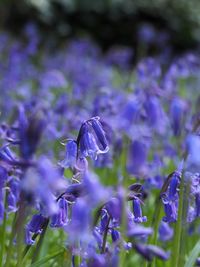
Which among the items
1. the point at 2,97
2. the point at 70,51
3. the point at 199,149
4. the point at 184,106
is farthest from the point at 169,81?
the point at 70,51

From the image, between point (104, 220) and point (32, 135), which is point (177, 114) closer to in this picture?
point (104, 220)

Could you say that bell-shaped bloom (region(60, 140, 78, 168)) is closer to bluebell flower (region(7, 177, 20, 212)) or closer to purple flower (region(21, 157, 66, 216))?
bluebell flower (region(7, 177, 20, 212))

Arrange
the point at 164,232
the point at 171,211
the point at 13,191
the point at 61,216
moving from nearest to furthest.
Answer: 1. the point at 61,216
2. the point at 171,211
3. the point at 13,191
4. the point at 164,232

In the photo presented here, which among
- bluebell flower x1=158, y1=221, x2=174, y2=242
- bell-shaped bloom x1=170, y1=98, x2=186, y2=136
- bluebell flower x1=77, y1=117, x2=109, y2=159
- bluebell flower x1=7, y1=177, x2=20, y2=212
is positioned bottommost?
bluebell flower x1=158, y1=221, x2=174, y2=242

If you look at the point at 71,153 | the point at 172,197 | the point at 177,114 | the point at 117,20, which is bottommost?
the point at 172,197

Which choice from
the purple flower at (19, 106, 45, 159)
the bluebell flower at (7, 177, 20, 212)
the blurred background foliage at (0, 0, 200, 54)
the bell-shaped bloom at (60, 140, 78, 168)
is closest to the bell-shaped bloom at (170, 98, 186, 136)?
→ the bell-shaped bloom at (60, 140, 78, 168)

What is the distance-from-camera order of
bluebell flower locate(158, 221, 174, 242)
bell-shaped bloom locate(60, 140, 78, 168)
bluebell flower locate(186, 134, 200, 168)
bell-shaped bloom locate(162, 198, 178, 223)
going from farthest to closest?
bluebell flower locate(158, 221, 174, 242) < bell-shaped bloom locate(162, 198, 178, 223) < bell-shaped bloom locate(60, 140, 78, 168) < bluebell flower locate(186, 134, 200, 168)

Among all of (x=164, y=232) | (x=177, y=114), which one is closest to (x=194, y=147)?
(x=177, y=114)

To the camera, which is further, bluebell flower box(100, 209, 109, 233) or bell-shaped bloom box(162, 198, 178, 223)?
bell-shaped bloom box(162, 198, 178, 223)
